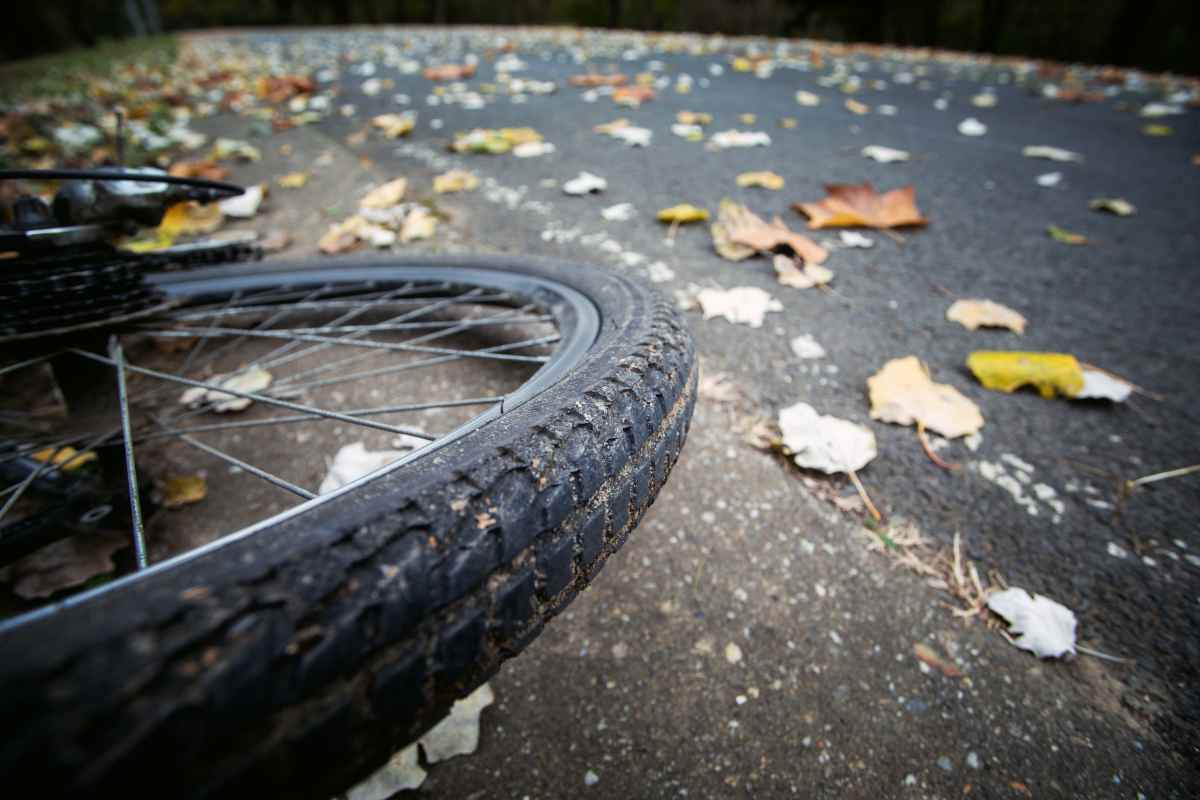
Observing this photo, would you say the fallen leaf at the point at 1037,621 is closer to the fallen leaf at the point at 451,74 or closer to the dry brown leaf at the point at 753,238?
the dry brown leaf at the point at 753,238

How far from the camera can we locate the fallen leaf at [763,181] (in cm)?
215

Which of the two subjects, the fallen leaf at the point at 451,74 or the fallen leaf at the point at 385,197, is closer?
the fallen leaf at the point at 385,197

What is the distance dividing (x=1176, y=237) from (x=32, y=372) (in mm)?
3621

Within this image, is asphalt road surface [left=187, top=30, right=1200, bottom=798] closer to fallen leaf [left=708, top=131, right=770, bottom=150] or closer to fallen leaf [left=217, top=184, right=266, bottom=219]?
fallen leaf [left=217, top=184, right=266, bottom=219]

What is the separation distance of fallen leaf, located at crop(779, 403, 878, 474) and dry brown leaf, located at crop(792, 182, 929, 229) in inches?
37.9

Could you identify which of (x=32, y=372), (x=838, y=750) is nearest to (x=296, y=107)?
(x=32, y=372)

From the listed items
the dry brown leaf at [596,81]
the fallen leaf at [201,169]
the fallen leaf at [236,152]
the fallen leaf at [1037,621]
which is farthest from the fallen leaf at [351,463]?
the dry brown leaf at [596,81]

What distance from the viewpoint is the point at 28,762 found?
0.27 meters

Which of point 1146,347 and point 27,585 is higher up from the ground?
point 1146,347

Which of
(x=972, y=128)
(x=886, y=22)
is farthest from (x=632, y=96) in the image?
(x=886, y=22)

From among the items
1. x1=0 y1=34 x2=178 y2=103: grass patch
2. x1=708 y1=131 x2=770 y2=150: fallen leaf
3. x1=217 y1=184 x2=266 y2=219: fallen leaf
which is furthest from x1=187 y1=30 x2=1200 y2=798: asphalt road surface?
x1=0 y1=34 x2=178 y2=103: grass patch

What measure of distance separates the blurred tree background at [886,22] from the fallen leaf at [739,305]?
10.5 metres

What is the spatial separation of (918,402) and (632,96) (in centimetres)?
314

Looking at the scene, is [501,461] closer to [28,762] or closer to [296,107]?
[28,762]
